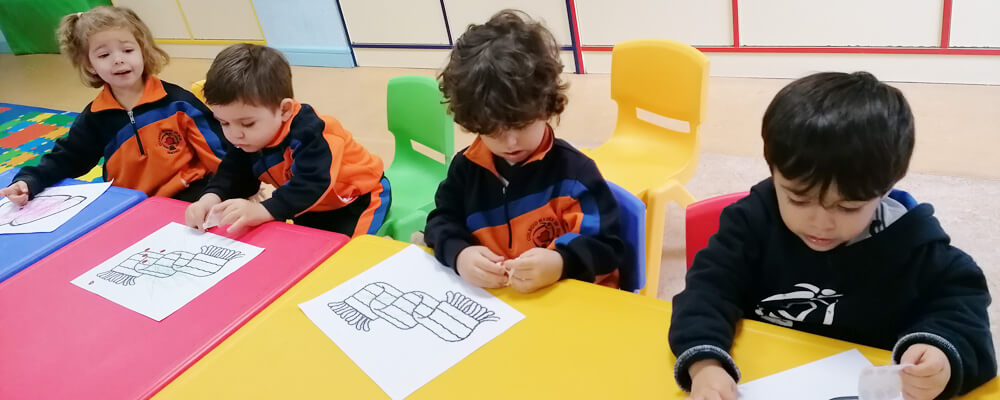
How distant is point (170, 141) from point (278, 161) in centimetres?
51

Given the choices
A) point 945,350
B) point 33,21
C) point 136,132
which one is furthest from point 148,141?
point 33,21

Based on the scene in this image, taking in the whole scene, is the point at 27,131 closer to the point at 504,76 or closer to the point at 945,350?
the point at 504,76

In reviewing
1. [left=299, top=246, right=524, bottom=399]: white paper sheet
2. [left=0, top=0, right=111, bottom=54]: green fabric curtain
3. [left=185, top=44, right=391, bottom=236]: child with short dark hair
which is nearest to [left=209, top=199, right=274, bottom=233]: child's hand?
[left=185, top=44, right=391, bottom=236]: child with short dark hair

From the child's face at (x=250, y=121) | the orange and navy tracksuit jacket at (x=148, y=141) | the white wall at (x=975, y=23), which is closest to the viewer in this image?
the child's face at (x=250, y=121)

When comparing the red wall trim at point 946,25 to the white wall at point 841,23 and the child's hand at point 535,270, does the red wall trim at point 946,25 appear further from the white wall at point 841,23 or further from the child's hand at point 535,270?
the child's hand at point 535,270

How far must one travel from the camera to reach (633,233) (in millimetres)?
1117

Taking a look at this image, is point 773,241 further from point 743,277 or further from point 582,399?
point 582,399

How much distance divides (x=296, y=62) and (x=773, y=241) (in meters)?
Answer: 4.29

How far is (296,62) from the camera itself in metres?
4.61

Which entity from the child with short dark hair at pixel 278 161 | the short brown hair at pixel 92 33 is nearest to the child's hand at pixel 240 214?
the child with short dark hair at pixel 278 161

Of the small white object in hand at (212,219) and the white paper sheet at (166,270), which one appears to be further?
the small white object in hand at (212,219)

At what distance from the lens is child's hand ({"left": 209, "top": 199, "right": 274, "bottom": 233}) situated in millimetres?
1248

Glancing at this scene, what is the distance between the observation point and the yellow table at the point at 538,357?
771 mm

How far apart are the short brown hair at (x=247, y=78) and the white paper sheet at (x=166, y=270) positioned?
0.30 metres
